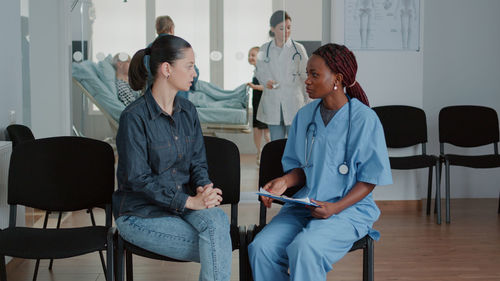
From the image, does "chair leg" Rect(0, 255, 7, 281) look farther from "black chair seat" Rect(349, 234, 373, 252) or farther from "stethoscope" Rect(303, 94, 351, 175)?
"black chair seat" Rect(349, 234, 373, 252)

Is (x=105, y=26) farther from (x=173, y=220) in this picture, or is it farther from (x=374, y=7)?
(x=173, y=220)

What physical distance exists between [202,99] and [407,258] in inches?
83.0

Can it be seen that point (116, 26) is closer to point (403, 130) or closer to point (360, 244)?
point (403, 130)

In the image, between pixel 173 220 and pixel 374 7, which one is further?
pixel 374 7

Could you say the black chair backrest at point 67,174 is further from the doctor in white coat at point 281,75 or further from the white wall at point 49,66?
the doctor in white coat at point 281,75

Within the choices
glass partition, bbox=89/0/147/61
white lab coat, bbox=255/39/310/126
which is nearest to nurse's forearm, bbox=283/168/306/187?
white lab coat, bbox=255/39/310/126

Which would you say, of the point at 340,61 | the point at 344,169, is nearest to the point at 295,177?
the point at 344,169

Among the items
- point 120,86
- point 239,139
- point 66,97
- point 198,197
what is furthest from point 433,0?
point 198,197

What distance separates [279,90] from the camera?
4785 millimetres

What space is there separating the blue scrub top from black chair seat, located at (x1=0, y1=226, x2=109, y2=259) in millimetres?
867

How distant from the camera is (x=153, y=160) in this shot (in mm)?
2283

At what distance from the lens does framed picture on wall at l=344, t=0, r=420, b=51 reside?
4.73 m

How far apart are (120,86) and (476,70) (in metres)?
3.02

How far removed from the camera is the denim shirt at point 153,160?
2221 mm
